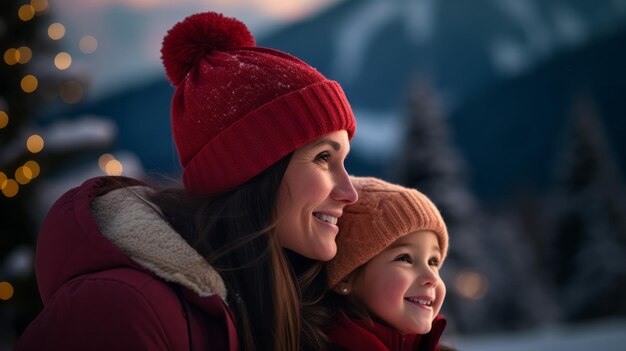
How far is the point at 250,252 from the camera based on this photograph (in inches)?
72.5

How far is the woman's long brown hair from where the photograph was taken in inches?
69.5

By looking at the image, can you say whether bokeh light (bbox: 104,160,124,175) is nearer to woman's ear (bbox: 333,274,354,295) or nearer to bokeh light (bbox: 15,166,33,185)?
bokeh light (bbox: 15,166,33,185)

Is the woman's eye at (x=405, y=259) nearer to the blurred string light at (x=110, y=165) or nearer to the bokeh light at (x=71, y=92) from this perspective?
the blurred string light at (x=110, y=165)

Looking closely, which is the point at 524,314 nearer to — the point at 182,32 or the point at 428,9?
the point at 428,9

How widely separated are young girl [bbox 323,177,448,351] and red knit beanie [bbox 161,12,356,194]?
34cm

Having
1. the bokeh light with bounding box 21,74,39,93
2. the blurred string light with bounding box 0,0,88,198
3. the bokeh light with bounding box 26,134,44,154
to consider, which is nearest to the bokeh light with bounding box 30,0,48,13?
the blurred string light with bounding box 0,0,88,198

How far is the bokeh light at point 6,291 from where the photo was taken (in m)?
5.42

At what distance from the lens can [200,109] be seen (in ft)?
6.37

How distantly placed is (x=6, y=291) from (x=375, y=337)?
4.55m

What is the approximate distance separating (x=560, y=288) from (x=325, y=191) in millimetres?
10248

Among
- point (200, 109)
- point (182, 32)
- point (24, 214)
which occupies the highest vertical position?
point (182, 32)

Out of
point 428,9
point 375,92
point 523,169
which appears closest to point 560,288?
point 523,169

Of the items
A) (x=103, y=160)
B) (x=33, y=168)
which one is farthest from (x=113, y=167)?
(x=33, y=168)

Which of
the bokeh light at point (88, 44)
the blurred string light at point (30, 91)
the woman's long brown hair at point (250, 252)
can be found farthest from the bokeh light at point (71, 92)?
the woman's long brown hair at point (250, 252)
